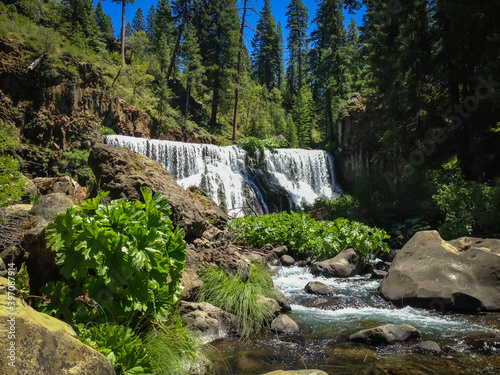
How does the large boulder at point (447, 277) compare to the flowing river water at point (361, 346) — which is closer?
the flowing river water at point (361, 346)

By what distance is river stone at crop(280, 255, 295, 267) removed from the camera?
30.9ft

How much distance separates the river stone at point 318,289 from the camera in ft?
22.7

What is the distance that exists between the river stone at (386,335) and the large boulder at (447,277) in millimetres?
1705

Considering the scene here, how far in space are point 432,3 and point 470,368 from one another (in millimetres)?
12782

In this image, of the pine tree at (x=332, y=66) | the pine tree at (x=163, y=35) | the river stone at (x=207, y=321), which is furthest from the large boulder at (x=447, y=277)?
the pine tree at (x=163, y=35)

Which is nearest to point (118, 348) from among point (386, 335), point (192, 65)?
point (386, 335)

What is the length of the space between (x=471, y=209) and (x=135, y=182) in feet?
29.9

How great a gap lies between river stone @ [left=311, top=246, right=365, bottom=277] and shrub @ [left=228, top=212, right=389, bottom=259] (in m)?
0.35

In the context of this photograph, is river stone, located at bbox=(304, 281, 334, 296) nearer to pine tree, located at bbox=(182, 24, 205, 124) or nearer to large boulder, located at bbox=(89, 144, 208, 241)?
large boulder, located at bbox=(89, 144, 208, 241)

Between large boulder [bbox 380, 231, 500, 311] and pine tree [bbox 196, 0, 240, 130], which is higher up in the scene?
pine tree [bbox 196, 0, 240, 130]

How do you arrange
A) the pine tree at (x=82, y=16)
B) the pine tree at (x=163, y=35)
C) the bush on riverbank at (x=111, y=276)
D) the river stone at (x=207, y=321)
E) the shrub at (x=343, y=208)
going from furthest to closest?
the pine tree at (x=163, y=35) → the pine tree at (x=82, y=16) → the shrub at (x=343, y=208) → the river stone at (x=207, y=321) → the bush on riverbank at (x=111, y=276)

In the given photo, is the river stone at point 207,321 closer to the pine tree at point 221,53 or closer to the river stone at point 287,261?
the river stone at point 287,261

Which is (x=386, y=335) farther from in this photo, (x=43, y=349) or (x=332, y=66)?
(x=332, y=66)

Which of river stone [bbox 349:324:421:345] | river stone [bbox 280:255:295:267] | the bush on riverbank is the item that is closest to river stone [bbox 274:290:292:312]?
river stone [bbox 349:324:421:345]
